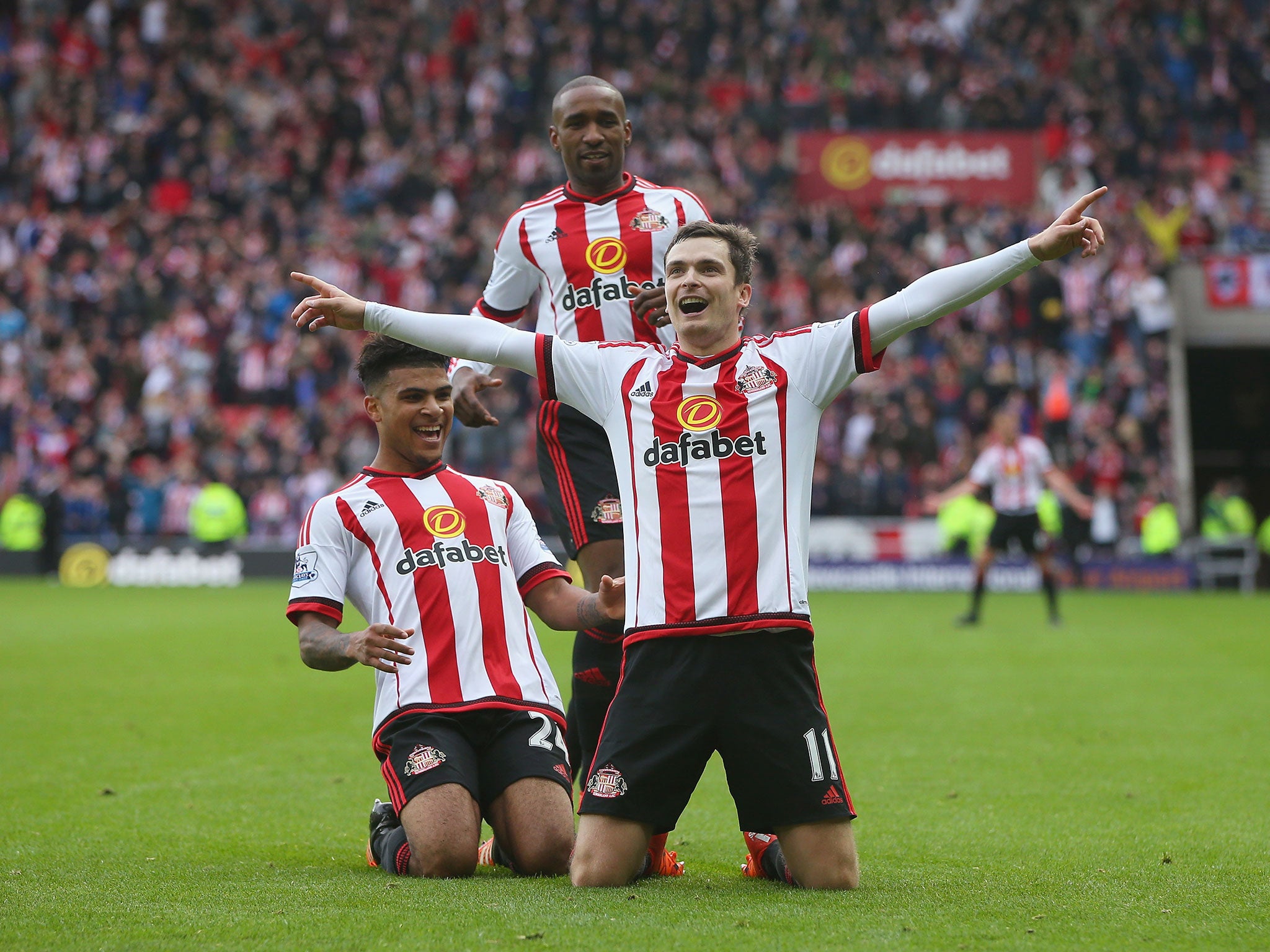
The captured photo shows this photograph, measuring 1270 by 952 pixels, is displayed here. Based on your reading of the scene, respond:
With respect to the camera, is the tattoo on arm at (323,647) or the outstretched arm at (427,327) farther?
the tattoo on arm at (323,647)

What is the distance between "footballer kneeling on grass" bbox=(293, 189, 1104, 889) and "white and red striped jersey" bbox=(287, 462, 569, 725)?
0.62m

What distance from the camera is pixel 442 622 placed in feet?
15.5

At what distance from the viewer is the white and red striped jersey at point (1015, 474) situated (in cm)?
1418

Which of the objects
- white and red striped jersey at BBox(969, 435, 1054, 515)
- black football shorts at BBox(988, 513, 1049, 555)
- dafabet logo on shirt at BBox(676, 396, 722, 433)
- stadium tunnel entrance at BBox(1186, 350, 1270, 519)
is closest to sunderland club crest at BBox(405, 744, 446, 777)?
dafabet logo on shirt at BBox(676, 396, 722, 433)

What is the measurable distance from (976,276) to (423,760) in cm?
229

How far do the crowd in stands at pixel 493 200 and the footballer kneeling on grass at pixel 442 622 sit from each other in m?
15.4

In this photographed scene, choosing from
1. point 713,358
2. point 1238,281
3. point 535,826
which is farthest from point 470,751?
point 1238,281

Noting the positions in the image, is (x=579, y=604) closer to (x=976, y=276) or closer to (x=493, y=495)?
(x=493, y=495)

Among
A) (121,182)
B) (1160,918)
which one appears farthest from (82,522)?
(1160,918)

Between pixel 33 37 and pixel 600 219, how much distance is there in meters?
25.8

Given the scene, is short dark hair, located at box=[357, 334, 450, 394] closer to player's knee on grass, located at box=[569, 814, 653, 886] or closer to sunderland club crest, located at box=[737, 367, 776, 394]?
sunderland club crest, located at box=[737, 367, 776, 394]

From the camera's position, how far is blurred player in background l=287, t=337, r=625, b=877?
448 cm

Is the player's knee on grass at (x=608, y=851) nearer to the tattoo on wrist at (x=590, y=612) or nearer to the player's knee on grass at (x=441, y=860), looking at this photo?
the player's knee on grass at (x=441, y=860)

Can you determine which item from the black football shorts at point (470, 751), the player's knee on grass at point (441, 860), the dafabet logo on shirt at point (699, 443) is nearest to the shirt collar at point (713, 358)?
the dafabet logo on shirt at point (699, 443)
